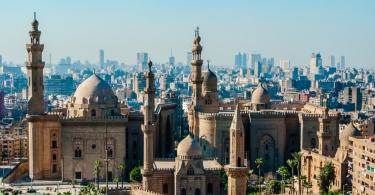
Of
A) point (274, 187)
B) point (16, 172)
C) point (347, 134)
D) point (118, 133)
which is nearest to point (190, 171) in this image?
point (274, 187)

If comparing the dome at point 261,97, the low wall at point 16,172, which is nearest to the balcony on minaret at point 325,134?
the dome at point 261,97

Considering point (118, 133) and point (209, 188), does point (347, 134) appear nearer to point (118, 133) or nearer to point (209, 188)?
point (209, 188)

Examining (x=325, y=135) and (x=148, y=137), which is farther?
(x=325, y=135)

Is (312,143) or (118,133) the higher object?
(118,133)

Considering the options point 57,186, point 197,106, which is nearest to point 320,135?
point 197,106

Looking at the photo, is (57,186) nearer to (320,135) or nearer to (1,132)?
(320,135)

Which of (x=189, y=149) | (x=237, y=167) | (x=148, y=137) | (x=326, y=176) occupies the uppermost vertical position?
(x=148, y=137)

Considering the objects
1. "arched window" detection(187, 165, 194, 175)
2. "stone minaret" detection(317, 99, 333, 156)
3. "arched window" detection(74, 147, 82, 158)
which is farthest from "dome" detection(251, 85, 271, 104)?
"arched window" detection(74, 147, 82, 158)
